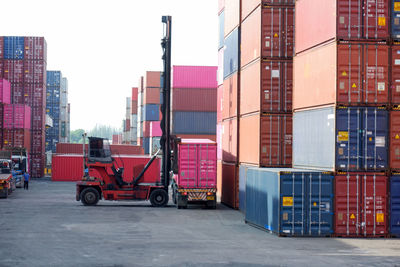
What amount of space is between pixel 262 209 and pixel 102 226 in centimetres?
585

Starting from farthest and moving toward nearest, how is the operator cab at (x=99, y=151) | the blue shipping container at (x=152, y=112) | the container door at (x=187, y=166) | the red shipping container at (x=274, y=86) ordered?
1. the blue shipping container at (x=152, y=112)
2. the operator cab at (x=99, y=151)
3. the container door at (x=187, y=166)
4. the red shipping container at (x=274, y=86)

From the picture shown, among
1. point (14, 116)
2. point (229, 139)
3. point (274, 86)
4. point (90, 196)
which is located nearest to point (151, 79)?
point (14, 116)

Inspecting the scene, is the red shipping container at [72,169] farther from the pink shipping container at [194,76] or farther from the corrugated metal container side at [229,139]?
the corrugated metal container side at [229,139]

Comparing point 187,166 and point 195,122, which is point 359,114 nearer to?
point 187,166

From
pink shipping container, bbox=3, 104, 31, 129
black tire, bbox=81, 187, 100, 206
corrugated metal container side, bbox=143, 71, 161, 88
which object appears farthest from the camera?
corrugated metal container side, bbox=143, 71, 161, 88

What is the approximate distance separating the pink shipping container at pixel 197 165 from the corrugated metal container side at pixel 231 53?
4.41 meters

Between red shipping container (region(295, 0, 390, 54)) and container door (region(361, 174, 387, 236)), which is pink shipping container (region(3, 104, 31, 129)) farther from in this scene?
container door (region(361, 174, 387, 236))

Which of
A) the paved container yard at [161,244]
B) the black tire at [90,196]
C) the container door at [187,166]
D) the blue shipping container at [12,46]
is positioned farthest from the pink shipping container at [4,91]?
the container door at [187,166]

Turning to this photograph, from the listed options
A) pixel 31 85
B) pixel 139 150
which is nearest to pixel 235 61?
pixel 31 85

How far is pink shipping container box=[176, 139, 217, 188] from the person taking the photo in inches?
1074

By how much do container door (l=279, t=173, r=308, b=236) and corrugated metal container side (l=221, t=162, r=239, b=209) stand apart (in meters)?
8.98

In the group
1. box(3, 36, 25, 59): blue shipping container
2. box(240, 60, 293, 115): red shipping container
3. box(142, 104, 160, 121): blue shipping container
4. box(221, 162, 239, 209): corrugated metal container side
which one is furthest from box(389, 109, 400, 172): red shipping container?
box(142, 104, 160, 121): blue shipping container

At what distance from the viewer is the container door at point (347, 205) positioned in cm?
1859

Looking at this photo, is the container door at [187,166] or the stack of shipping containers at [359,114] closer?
the stack of shipping containers at [359,114]
